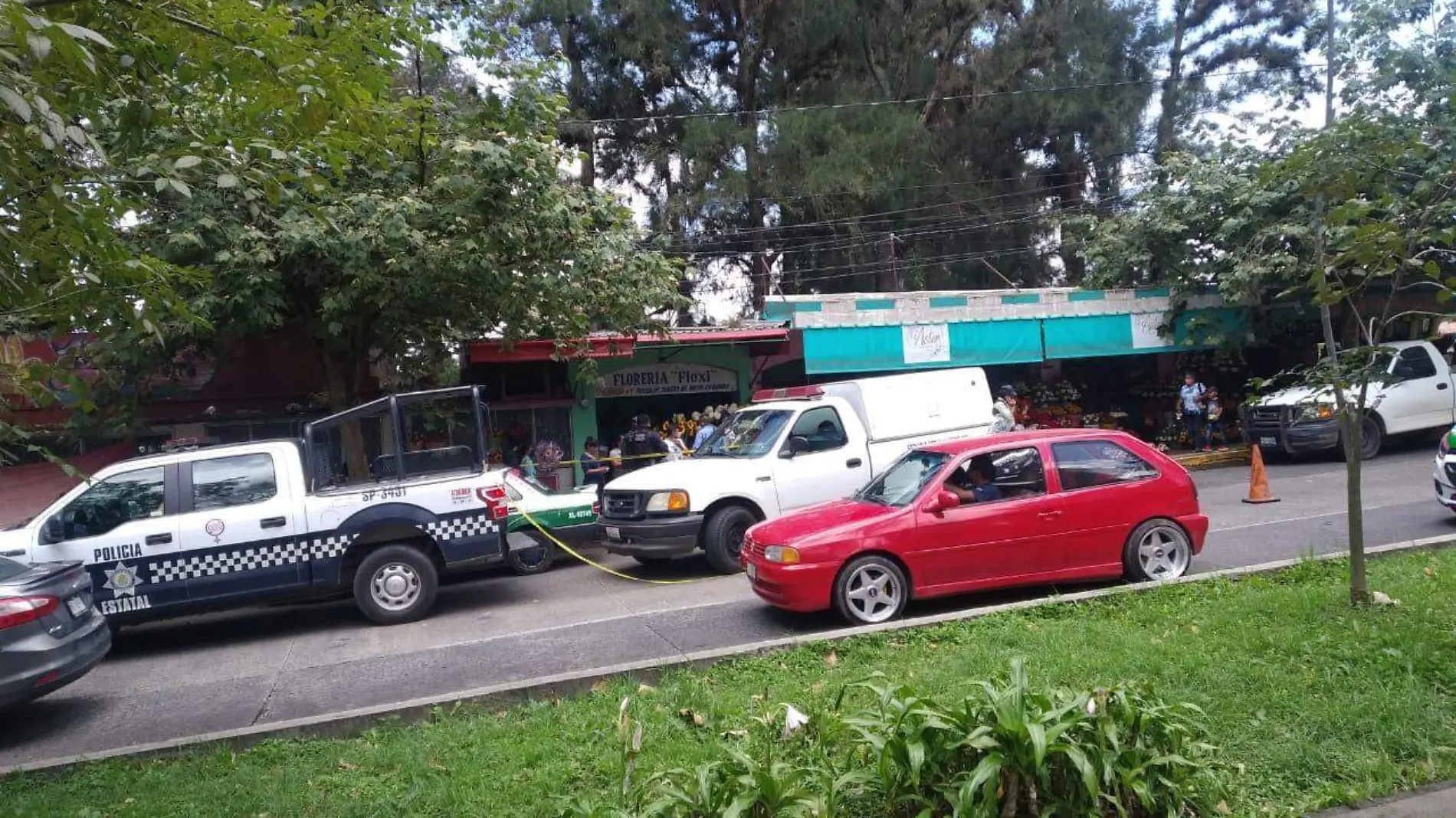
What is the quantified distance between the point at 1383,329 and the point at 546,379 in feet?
46.7

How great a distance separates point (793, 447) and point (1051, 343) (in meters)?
10.4

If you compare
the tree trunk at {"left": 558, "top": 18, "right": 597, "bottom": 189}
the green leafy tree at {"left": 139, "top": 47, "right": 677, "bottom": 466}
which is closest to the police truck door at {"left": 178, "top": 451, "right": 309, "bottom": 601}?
the green leafy tree at {"left": 139, "top": 47, "right": 677, "bottom": 466}

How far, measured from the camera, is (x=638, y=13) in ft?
71.5

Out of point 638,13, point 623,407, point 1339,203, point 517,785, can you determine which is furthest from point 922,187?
point 517,785

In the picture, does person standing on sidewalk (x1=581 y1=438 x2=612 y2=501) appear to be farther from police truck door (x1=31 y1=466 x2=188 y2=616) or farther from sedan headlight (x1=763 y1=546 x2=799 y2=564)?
sedan headlight (x1=763 y1=546 x2=799 y2=564)

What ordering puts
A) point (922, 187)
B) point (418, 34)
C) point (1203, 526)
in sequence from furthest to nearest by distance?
1. point (922, 187)
2. point (1203, 526)
3. point (418, 34)

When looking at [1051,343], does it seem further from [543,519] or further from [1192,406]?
[543,519]

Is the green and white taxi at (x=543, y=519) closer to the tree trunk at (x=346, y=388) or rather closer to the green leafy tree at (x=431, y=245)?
the tree trunk at (x=346, y=388)

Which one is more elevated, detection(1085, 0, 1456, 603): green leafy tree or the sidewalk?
detection(1085, 0, 1456, 603): green leafy tree

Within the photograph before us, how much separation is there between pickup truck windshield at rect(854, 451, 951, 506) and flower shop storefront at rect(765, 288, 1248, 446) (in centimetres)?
911

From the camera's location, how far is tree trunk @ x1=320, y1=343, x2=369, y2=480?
465 inches

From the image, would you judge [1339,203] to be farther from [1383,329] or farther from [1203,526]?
[1203,526]

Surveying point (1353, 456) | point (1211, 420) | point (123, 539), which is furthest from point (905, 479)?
point (1211, 420)

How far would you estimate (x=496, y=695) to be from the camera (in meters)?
5.76
